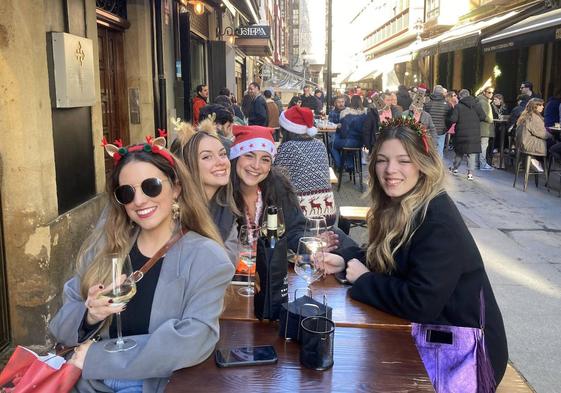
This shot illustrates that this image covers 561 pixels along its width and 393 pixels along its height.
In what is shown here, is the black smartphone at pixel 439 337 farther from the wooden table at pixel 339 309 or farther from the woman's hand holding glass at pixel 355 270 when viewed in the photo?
the woman's hand holding glass at pixel 355 270

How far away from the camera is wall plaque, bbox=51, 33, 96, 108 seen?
4031 millimetres

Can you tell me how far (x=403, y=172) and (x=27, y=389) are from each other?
174 centimetres

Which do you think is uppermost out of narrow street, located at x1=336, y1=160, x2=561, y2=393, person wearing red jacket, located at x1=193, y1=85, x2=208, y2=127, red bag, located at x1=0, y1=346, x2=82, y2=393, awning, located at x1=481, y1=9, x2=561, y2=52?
awning, located at x1=481, y1=9, x2=561, y2=52

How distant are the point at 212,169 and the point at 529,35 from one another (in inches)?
414

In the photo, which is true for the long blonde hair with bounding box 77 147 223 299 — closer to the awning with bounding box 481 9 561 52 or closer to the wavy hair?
the wavy hair

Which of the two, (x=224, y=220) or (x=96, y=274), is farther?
(x=224, y=220)

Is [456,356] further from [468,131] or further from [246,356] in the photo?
[468,131]

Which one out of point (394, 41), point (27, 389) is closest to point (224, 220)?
point (27, 389)

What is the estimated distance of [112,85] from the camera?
6.55 m

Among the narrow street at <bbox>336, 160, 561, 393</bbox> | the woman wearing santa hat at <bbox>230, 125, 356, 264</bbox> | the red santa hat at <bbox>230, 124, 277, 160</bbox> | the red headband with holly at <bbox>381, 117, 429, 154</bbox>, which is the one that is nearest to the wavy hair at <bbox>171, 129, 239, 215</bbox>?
the woman wearing santa hat at <bbox>230, 125, 356, 264</bbox>

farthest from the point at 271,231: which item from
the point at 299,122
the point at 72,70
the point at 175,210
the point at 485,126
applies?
the point at 485,126

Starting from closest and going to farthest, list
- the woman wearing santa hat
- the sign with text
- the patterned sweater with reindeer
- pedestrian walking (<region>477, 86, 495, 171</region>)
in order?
the woman wearing santa hat < the patterned sweater with reindeer < pedestrian walking (<region>477, 86, 495, 171</region>) < the sign with text

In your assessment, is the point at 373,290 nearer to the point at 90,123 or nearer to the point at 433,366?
the point at 433,366

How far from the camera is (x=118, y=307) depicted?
1831mm
